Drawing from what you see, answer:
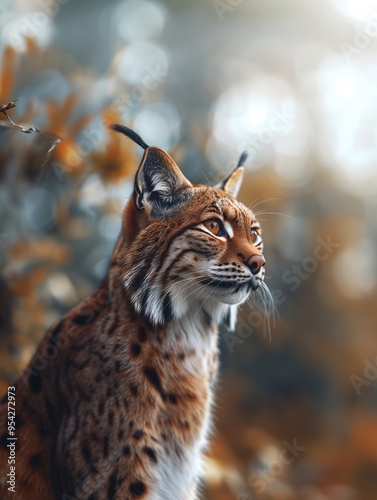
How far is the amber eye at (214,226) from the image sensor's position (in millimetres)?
3164

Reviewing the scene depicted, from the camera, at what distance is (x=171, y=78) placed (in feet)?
19.7

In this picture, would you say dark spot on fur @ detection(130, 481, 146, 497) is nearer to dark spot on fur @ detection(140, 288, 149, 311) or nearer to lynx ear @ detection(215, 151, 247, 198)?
dark spot on fur @ detection(140, 288, 149, 311)

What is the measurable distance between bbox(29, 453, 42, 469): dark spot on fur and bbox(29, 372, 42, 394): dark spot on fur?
0.28 m

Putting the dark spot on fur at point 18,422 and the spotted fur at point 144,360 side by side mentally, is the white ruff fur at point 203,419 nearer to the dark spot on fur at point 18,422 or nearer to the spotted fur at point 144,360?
the spotted fur at point 144,360

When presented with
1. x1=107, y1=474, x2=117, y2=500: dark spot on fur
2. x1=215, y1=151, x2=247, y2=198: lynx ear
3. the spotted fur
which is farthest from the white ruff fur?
x1=215, y1=151, x2=247, y2=198: lynx ear

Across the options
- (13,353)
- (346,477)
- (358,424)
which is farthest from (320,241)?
(13,353)

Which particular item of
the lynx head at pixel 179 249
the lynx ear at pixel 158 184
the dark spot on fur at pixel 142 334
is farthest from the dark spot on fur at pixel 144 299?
the lynx ear at pixel 158 184

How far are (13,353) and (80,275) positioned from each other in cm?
78

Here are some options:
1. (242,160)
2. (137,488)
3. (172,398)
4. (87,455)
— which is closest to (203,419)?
(172,398)

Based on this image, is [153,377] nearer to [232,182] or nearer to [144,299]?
[144,299]

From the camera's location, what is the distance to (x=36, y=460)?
3197 millimetres

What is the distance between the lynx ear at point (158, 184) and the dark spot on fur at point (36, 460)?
1.19m

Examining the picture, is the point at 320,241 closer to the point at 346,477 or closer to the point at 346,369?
the point at 346,369

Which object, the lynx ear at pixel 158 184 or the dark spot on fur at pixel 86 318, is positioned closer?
the lynx ear at pixel 158 184
